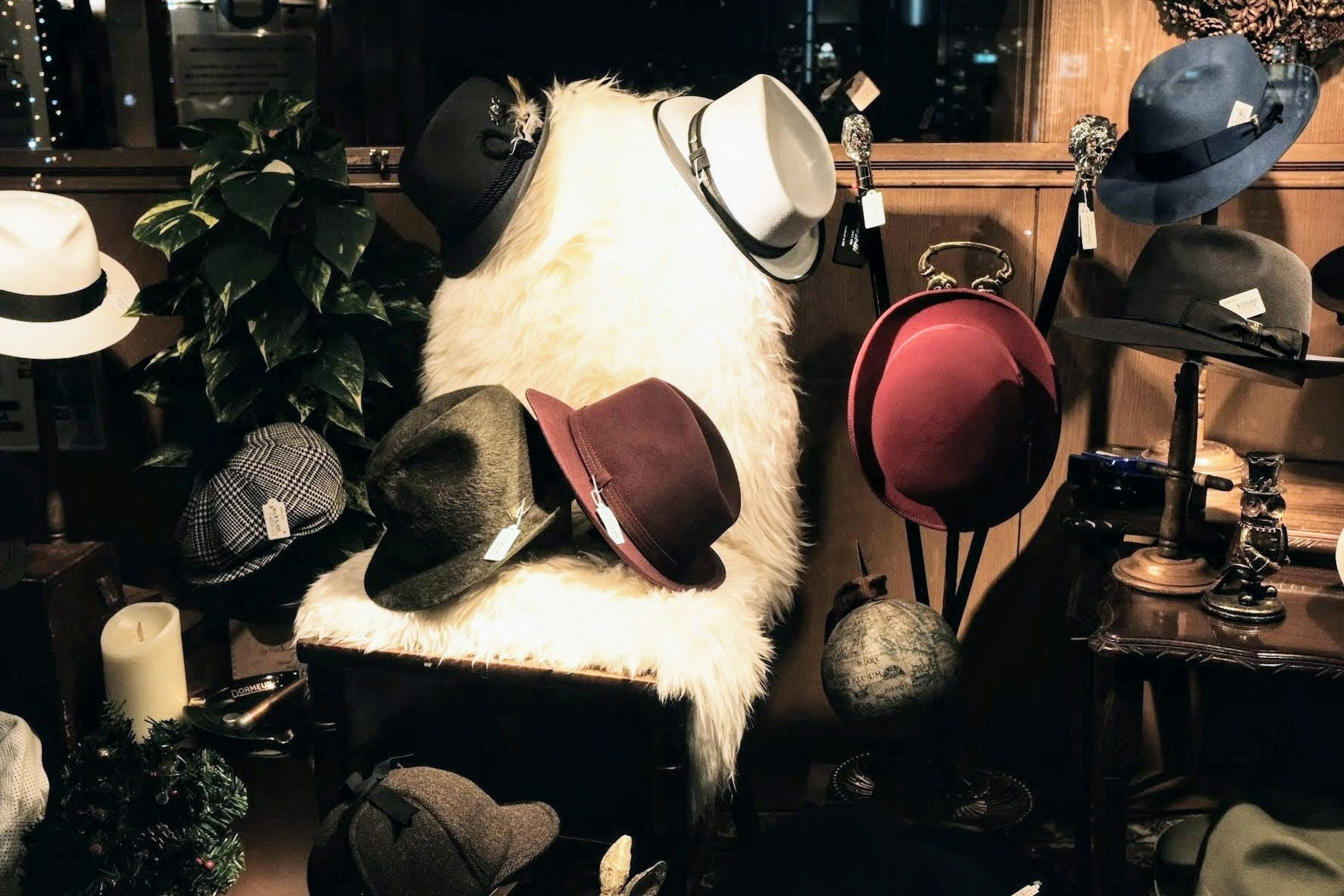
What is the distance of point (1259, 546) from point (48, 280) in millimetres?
2470

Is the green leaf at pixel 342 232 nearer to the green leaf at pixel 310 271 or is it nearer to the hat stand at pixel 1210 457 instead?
the green leaf at pixel 310 271

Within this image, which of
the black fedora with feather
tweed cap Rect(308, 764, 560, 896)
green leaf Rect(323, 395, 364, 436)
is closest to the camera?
tweed cap Rect(308, 764, 560, 896)

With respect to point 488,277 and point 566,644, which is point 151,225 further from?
point 566,644

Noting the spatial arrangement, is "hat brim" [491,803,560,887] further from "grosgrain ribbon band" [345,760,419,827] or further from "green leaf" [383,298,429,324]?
"green leaf" [383,298,429,324]

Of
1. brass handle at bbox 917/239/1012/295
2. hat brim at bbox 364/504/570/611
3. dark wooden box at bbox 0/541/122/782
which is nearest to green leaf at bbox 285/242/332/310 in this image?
hat brim at bbox 364/504/570/611

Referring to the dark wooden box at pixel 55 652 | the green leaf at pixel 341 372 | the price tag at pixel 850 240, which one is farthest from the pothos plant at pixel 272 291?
the price tag at pixel 850 240

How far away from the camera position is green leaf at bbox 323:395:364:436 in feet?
8.36

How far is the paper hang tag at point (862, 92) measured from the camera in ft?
8.32

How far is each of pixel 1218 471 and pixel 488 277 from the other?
160 centimetres

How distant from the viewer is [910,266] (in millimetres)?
2605

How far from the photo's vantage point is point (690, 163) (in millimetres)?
2244

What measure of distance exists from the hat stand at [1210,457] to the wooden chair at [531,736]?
46.9 inches

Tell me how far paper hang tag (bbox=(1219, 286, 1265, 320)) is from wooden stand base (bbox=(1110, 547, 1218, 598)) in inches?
18.2

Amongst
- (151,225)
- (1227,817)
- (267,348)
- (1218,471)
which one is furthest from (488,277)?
(1227,817)
